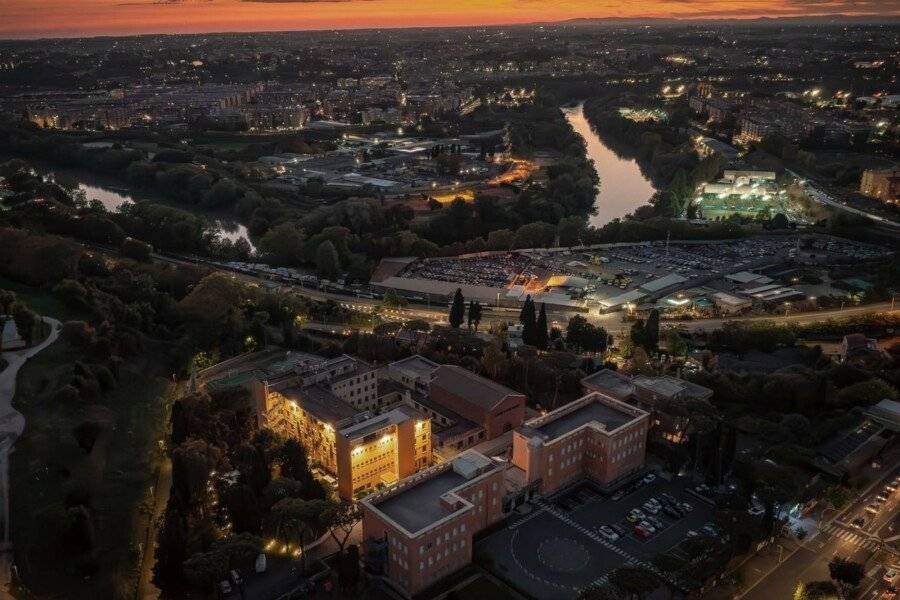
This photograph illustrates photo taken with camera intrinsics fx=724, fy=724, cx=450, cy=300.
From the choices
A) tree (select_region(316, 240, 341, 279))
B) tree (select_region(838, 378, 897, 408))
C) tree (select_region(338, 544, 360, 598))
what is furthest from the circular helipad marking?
tree (select_region(316, 240, 341, 279))

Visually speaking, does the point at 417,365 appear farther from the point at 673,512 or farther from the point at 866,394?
the point at 866,394

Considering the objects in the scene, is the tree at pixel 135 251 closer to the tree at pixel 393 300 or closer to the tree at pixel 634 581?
the tree at pixel 393 300

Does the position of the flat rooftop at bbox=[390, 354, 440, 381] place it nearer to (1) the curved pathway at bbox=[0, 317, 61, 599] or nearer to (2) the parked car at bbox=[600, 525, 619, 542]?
(2) the parked car at bbox=[600, 525, 619, 542]

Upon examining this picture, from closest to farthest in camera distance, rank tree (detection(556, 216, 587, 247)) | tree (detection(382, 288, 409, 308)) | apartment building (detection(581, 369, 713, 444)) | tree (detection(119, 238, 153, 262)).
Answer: apartment building (detection(581, 369, 713, 444)), tree (detection(382, 288, 409, 308)), tree (detection(119, 238, 153, 262)), tree (detection(556, 216, 587, 247))

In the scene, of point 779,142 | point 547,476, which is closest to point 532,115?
point 779,142

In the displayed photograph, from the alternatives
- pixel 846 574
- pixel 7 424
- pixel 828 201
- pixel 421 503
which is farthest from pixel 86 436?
pixel 828 201

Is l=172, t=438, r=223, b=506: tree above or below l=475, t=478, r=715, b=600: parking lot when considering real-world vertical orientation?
above

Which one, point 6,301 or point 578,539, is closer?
point 578,539
